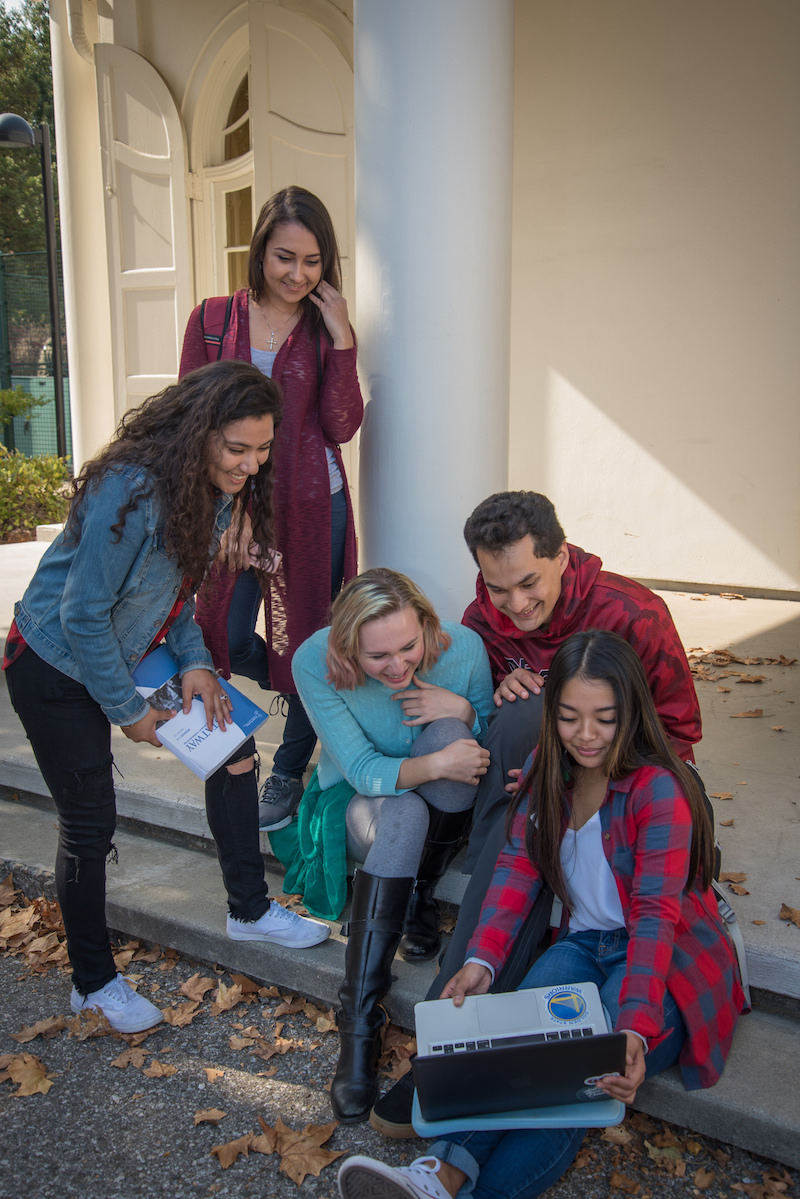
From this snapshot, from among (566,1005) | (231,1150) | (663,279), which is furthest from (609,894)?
(663,279)

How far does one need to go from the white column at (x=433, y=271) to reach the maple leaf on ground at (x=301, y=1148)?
65.5 inches

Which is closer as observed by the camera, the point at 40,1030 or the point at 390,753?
the point at 40,1030

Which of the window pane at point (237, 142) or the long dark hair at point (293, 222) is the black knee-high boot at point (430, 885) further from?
the window pane at point (237, 142)

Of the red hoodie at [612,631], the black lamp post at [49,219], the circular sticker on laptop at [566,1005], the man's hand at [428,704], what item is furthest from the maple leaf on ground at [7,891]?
the black lamp post at [49,219]

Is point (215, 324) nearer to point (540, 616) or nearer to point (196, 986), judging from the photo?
point (540, 616)

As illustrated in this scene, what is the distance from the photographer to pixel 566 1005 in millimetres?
1950

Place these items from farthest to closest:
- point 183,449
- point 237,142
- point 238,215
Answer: point 238,215 < point 237,142 < point 183,449

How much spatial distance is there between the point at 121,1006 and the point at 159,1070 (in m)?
0.22

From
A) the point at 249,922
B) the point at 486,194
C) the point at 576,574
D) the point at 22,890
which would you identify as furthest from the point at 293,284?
the point at 22,890

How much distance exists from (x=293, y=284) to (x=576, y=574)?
1.20 meters

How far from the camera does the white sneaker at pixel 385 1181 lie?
1781mm

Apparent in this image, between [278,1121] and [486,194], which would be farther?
[486,194]

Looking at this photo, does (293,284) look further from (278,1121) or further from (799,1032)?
(799,1032)

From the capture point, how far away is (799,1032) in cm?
227
